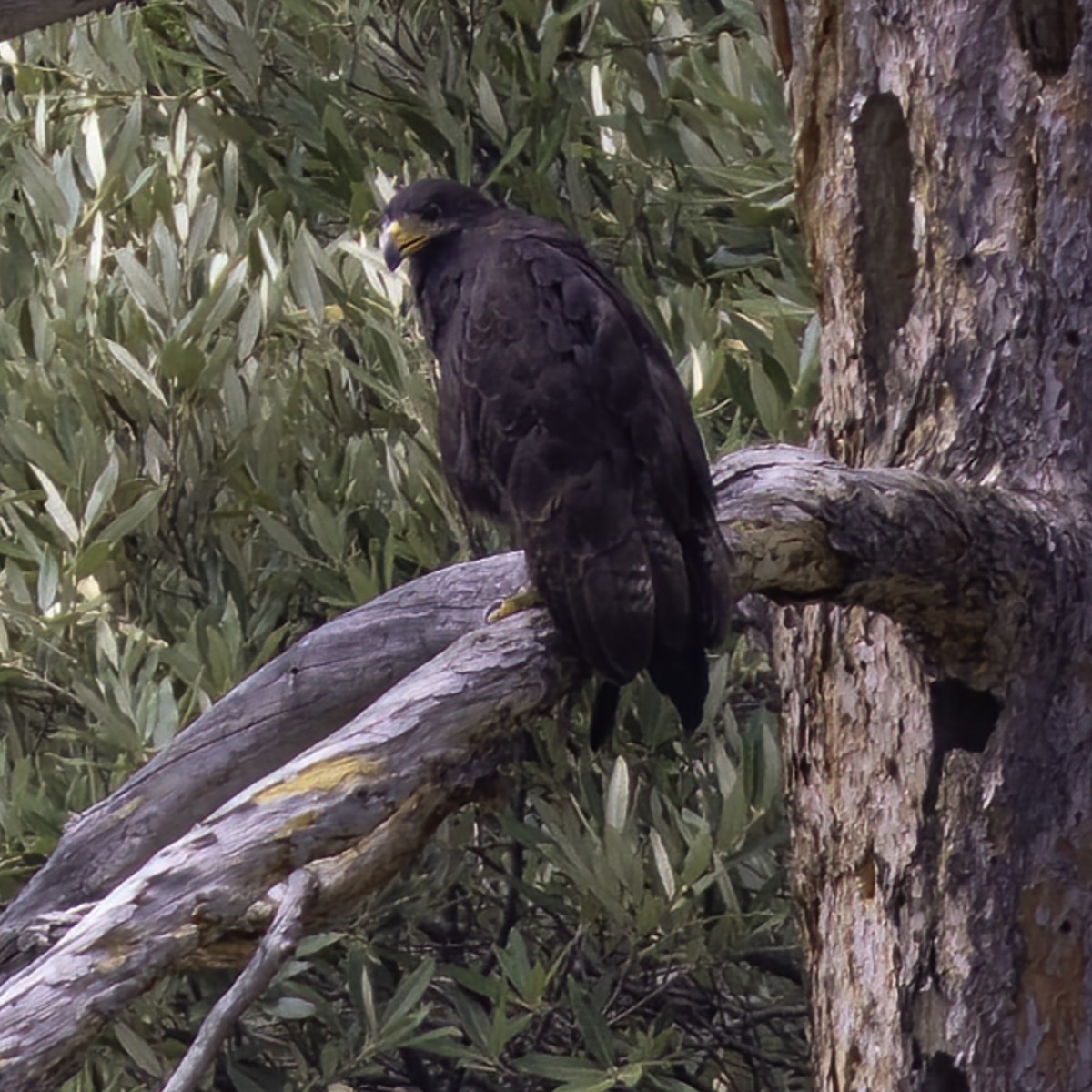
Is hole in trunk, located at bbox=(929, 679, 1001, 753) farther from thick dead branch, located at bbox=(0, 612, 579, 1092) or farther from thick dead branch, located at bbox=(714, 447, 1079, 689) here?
thick dead branch, located at bbox=(0, 612, 579, 1092)

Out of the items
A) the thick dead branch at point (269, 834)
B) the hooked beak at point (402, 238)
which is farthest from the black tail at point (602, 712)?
the hooked beak at point (402, 238)

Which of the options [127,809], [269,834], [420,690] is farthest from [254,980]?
[127,809]

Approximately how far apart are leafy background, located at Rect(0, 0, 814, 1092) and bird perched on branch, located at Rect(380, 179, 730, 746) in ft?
2.40

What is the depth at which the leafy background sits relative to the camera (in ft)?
11.1

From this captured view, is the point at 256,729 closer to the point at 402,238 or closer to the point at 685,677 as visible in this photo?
the point at 685,677

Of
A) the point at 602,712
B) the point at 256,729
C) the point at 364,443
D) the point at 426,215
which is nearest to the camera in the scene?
the point at 256,729

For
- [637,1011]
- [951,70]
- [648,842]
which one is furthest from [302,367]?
[951,70]

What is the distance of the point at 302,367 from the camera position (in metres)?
4.01

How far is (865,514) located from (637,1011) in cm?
189

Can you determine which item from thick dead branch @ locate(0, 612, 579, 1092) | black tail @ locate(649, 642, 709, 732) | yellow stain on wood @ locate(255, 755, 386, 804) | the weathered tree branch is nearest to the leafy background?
black tail @ locate(649, 642, 709, 732)

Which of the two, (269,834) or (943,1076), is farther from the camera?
(943,1076)

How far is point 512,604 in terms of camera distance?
2.57m

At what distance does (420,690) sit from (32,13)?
0.97 metres

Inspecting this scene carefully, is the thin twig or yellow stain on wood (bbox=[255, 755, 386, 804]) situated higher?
yellow stain on wood (bbox=[255, 755, 386, 804])
